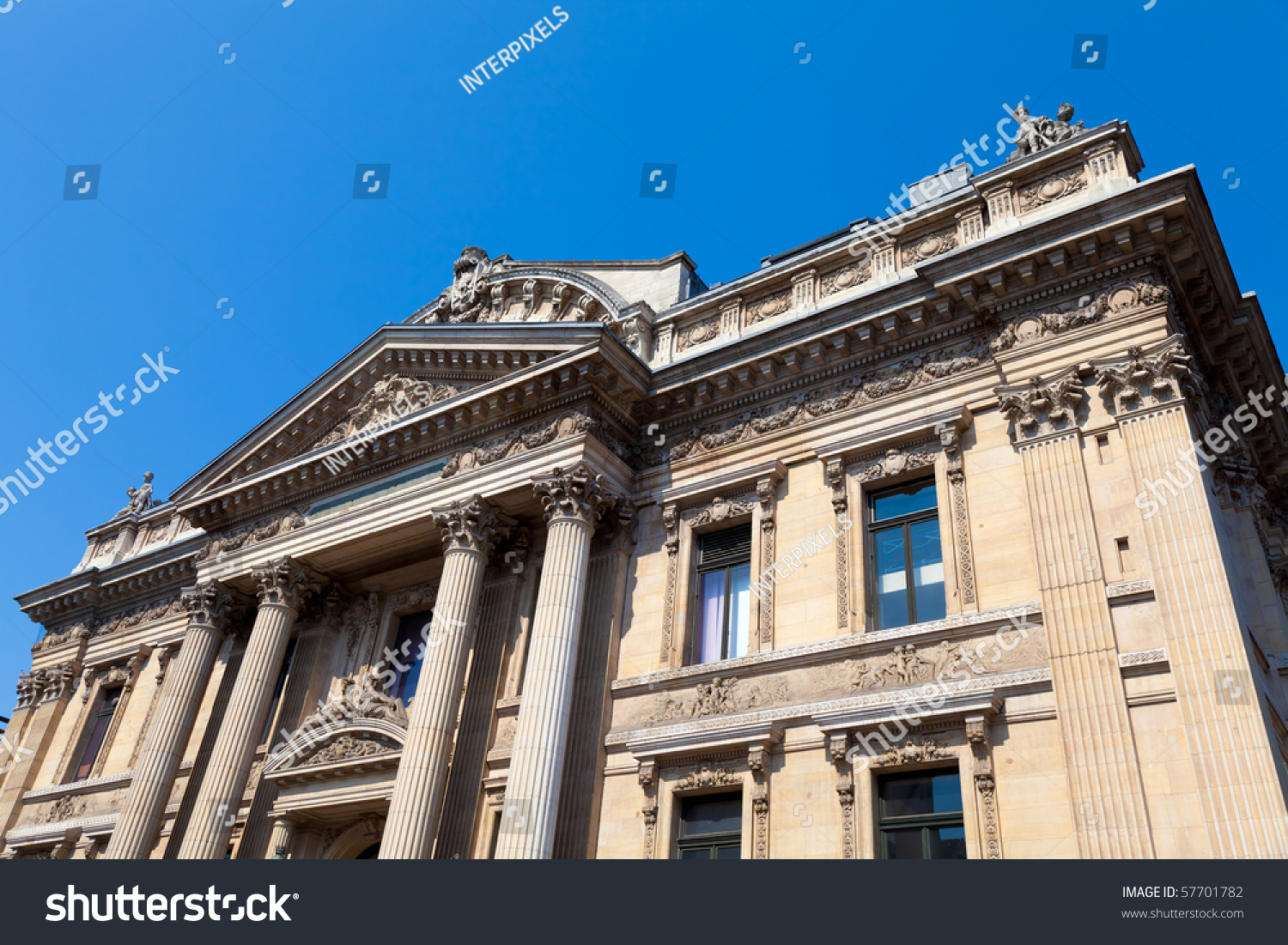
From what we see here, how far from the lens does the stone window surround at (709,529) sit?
1673cm

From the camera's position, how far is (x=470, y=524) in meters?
18.5

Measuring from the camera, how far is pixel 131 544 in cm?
2978

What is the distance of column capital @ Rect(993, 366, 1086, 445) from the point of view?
14.4 meters

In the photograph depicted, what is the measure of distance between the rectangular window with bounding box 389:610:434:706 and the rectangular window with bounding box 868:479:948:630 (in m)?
9.13

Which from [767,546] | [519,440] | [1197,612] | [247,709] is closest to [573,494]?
[519,440]

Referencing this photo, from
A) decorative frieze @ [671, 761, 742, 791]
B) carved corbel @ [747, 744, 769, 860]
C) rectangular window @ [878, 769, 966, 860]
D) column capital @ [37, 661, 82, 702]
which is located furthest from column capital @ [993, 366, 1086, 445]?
column capital @ [37, 661, 82, 702]

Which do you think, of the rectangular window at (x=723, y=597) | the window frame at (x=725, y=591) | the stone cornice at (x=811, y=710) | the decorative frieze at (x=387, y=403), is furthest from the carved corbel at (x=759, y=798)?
the decorative frieze at (x=387, y=403)

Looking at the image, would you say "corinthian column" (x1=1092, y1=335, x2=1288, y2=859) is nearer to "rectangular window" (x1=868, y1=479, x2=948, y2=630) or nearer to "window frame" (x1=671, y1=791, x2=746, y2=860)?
"rectangular window" (x1=868, y1=479, x2=948, y2=630)

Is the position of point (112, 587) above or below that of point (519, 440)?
above

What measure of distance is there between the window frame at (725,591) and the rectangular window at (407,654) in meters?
5.72

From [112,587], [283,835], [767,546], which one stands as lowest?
[283,835]

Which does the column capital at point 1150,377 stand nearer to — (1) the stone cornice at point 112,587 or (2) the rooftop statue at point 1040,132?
(2) the rooftop statue at point 1040,132

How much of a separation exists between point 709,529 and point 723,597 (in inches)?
53.6

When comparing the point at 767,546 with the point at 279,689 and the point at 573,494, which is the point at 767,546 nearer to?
the point at 573,494
